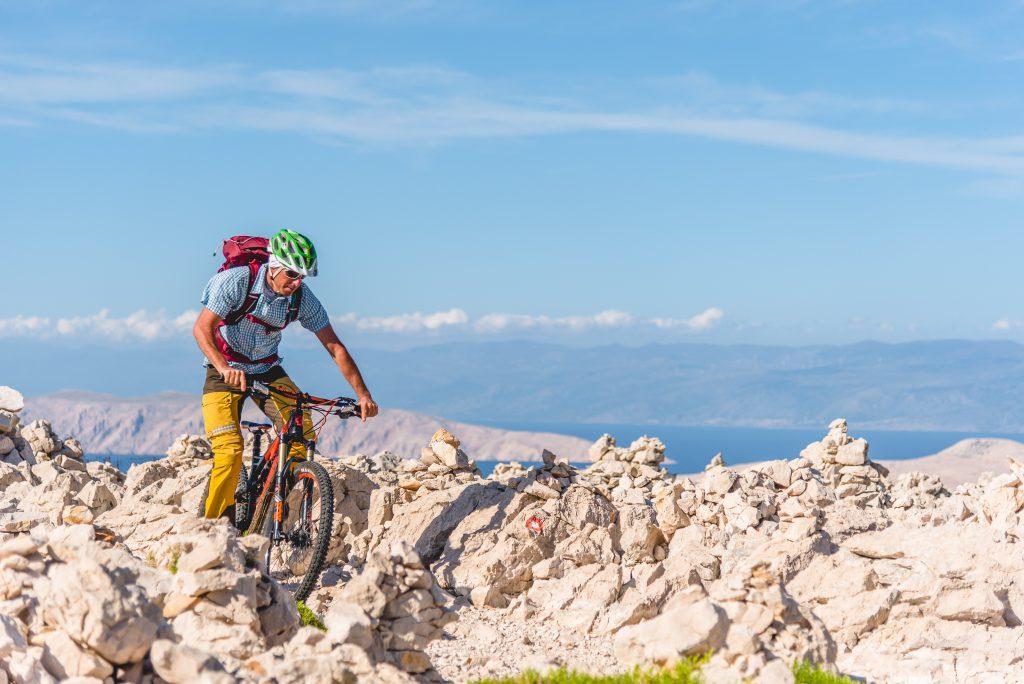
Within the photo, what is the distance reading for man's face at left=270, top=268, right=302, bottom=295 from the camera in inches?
423

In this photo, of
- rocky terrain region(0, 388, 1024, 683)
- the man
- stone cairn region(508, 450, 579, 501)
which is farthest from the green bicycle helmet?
stone cairn region(508, 450, 579, 501)

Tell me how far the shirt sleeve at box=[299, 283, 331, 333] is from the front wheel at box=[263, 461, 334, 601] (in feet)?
4.74

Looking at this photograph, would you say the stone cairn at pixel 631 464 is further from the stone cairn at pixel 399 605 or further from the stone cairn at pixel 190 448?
the stone cairn at pixel 399 605

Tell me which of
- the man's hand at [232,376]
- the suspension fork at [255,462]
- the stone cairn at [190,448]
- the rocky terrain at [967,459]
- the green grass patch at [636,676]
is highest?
the man's hand at [232,376]

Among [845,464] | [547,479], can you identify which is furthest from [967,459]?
[547,479]

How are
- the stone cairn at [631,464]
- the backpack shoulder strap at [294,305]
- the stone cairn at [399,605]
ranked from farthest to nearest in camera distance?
the stone cairn at [631,464]
the backpack shoulder strap at [294,305]
the stone cairn at [399,605]

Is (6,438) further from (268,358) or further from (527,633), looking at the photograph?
(527,633)

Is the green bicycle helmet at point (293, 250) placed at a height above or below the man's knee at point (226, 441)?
above

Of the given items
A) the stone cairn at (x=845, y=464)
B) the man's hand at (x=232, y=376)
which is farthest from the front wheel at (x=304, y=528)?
the stone cairn at (x=845, y=464)

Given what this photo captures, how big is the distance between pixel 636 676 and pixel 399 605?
1.94 meters

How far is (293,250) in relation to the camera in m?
10.5

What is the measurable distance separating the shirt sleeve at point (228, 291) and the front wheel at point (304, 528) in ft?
5.42

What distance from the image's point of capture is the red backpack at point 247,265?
36.1ft

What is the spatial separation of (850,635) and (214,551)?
227 inches
